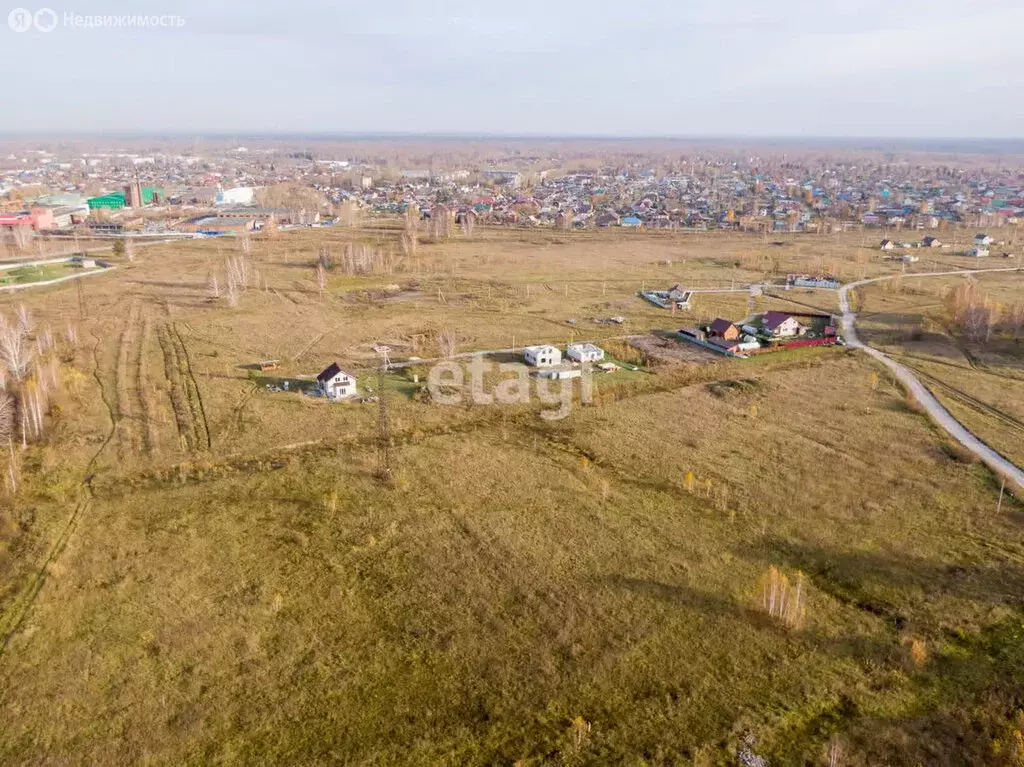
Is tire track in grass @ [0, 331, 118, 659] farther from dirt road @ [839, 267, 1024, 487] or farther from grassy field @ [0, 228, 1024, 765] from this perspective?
dirt road @ [839, 267, 1024, 487]

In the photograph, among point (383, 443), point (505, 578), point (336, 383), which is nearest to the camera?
point (505, 578)

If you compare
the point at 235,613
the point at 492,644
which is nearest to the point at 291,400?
the point at 235,613

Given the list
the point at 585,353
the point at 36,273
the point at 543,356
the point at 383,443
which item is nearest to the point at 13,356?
the point at 383,443

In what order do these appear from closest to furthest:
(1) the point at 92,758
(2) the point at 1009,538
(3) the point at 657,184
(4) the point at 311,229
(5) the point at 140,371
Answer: (1) the point at 92,758
(2) the point at 1009,538
(5) the point at 140,371
(4) the point at 311,229
(3) the point at 657,184

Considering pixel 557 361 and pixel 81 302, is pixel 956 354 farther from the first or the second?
pixel 81 302

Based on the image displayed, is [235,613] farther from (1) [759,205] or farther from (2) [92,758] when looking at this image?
(1) [759,205]
